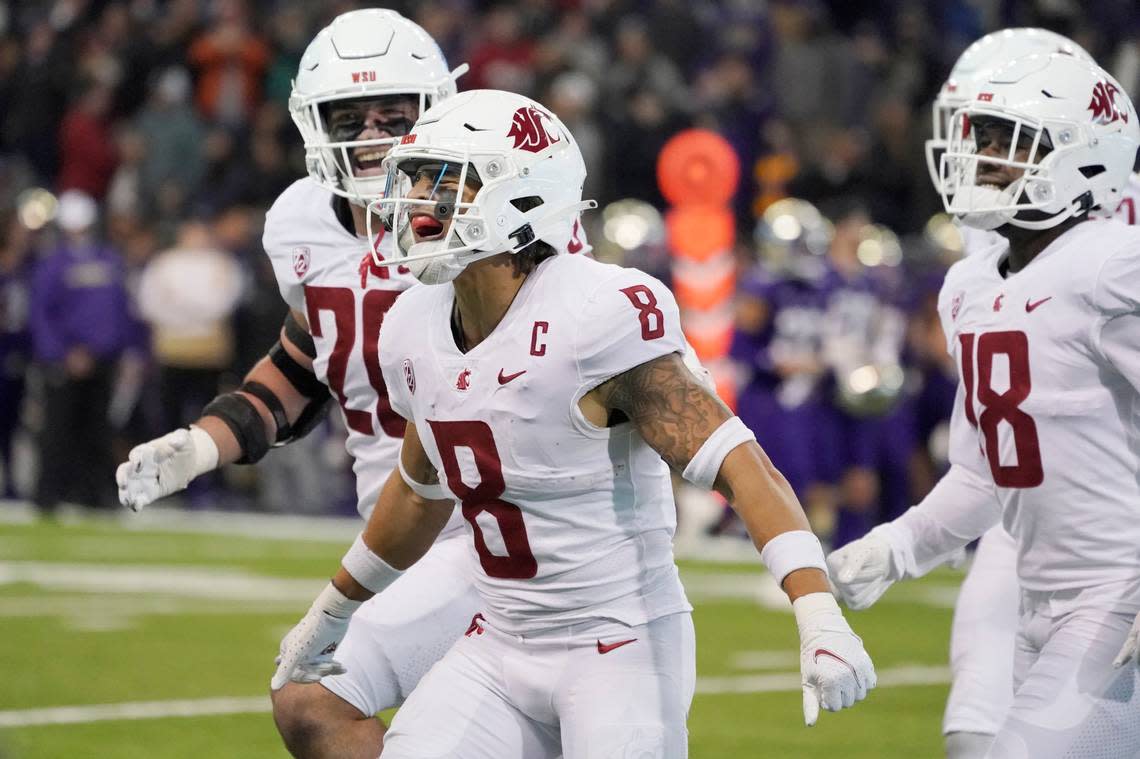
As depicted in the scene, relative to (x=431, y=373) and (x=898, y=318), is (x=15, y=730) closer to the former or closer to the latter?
(x=431, y=373)

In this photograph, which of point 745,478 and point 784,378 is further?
point 784,378

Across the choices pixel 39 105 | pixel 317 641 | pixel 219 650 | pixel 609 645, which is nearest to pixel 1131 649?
pixel 609 645

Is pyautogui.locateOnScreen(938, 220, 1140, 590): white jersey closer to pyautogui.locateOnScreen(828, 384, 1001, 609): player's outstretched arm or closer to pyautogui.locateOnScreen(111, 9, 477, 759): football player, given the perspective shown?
pyautogui.locateOnScreen(828, 384, 1001, 609): player's outstretched arm

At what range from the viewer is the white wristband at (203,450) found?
4723 mm

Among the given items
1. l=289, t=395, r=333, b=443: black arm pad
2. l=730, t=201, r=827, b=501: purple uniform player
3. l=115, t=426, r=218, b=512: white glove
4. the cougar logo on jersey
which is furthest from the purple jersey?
l=115, t=426, r=218, b=512: white glove

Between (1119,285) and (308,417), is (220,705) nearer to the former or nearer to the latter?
(308,417)

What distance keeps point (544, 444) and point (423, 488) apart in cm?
49

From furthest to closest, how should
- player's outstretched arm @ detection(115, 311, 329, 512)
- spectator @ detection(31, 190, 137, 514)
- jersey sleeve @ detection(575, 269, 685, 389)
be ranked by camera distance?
spectator @ detection(31, 190, 137, 514)
player's outstretched arm @ detection(115, 311, 329, 512)
jersey sleeve @ detection(575, 269, 685, 389)

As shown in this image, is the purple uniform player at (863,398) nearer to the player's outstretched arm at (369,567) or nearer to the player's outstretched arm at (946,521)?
the player's outstretched arm at (946,521)

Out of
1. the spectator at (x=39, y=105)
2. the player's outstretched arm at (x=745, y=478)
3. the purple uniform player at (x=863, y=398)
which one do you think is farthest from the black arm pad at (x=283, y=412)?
the spectator at (x=39, y=105)

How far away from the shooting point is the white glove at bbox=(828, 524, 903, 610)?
4.39m

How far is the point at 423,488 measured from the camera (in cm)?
423

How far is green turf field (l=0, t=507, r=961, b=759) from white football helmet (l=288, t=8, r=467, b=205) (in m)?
2.49

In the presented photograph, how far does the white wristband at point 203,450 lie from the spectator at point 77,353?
8.25 m
